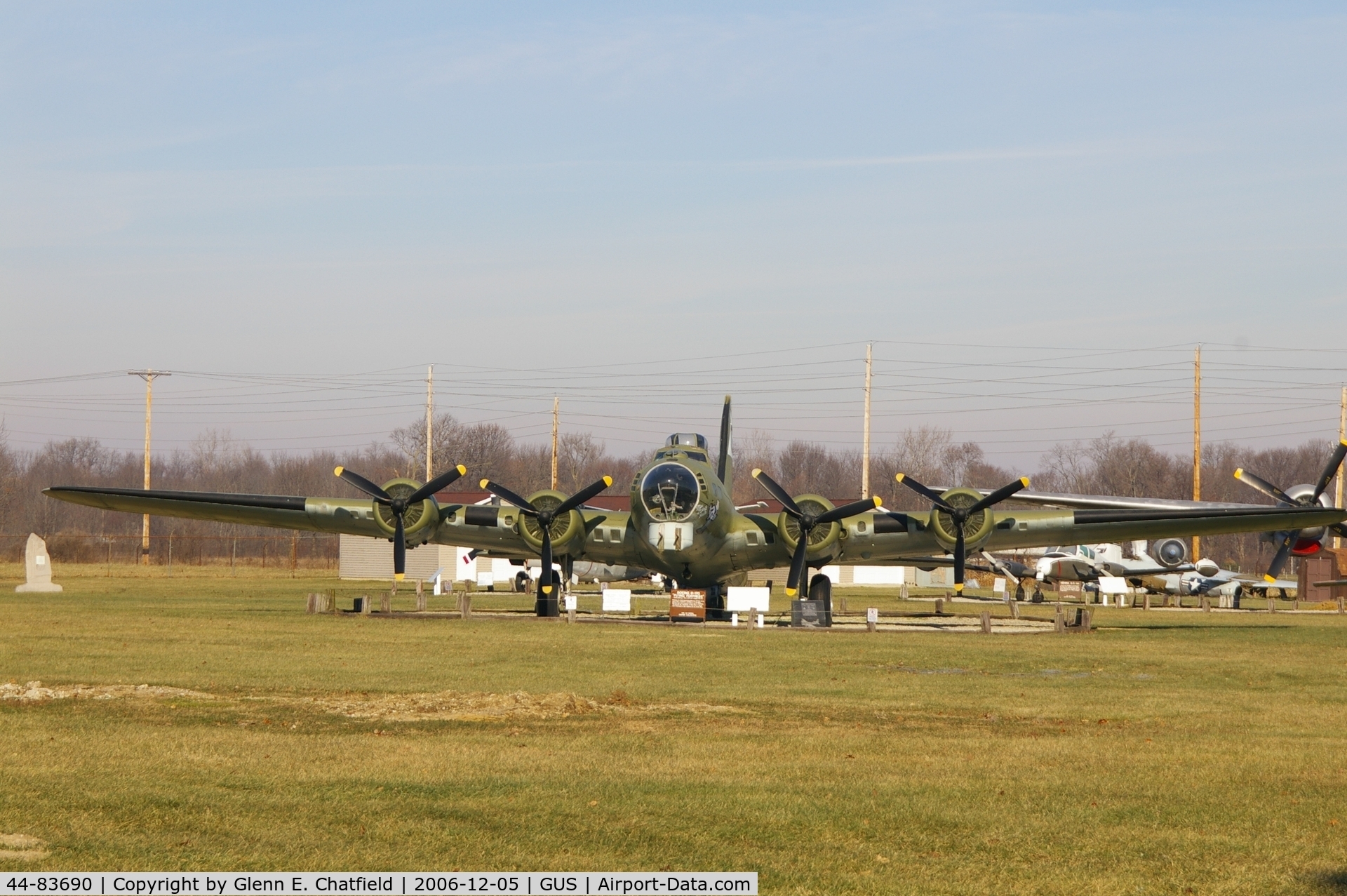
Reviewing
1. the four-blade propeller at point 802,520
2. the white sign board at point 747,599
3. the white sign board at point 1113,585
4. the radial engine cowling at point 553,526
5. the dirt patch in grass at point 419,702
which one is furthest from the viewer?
the white sign board at point 1113,585

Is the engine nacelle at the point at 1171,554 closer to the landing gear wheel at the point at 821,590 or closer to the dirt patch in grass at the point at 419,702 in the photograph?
the landing gear wheel at the point at 821,590

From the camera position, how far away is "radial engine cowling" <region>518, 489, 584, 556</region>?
38.6 m

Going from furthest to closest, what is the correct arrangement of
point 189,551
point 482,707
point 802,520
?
1. point 189,551
2. point 802,520
3. point 482,707

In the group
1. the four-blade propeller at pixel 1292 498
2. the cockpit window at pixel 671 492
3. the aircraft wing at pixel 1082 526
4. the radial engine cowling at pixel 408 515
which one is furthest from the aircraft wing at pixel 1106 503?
the radial engine cowling at pixel 408 515

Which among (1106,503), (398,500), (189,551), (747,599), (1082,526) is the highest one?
(1106,503)

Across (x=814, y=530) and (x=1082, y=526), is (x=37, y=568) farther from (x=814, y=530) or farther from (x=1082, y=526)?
(x=1082, y=526)

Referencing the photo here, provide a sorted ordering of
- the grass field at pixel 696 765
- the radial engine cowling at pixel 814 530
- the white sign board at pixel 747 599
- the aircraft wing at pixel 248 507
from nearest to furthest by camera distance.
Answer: the grass field at pixel 696 765
the aircraft wing at pixel 248 507
the radial engine cowling at pixel 814 530
the white sign board at pixel 747 599

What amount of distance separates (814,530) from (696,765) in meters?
24.1

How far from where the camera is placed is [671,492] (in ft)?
117

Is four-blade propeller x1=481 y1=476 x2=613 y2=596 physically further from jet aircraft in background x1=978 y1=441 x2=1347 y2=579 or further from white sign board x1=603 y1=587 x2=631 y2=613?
jet aircraft in background x1=978 y1=441 x2=1347 y2=579

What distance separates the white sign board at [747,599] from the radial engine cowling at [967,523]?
5.47 m

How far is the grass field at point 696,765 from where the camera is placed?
31.5ft

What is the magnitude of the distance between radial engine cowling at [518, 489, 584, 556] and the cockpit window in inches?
137

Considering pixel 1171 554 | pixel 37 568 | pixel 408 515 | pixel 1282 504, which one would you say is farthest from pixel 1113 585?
pixel 37 568
